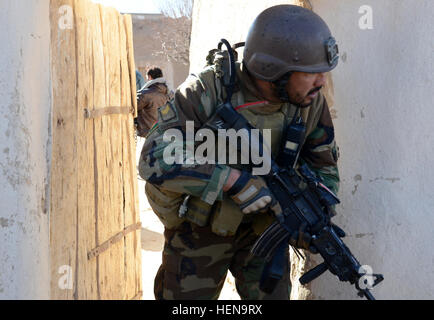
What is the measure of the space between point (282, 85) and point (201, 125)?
350 millimetres

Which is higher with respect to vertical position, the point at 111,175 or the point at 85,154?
the point at 85,154

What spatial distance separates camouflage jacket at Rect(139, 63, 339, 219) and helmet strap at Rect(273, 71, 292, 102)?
85 mm

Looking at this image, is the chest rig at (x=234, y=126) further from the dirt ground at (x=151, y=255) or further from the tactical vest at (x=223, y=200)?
the dirt ground at (x=151, y=255)

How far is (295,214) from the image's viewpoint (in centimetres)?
192

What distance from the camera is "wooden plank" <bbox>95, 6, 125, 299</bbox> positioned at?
2.90m

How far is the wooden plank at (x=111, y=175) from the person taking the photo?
290 cm

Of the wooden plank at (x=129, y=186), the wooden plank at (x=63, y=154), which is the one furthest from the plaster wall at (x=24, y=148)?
the wooden plank at (x=129, y=186)

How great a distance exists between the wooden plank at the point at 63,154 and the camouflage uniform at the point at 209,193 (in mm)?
460

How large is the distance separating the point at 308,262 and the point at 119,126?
1.49 m

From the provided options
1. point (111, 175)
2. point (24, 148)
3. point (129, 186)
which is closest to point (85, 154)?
point (111, 175)

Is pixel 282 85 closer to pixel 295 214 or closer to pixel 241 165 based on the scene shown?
pixel 241 165

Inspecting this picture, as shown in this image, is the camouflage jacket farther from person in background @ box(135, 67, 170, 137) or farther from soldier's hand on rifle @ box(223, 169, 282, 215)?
person in background @ box(135, 67, 170, 137)

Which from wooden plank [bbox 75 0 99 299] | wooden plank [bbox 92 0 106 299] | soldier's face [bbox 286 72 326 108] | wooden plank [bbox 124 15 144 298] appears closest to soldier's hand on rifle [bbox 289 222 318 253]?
soldier's face [bbox 286 72 326 108]

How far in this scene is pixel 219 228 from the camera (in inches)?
77.1
